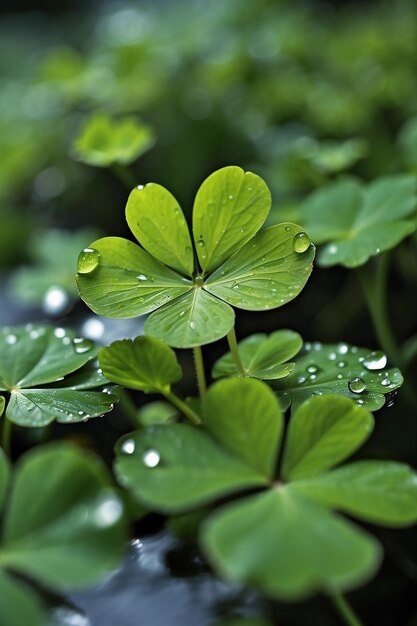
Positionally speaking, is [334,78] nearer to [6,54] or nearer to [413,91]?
[413,91]

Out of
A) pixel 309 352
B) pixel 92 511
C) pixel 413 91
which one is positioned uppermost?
pixel 92 511

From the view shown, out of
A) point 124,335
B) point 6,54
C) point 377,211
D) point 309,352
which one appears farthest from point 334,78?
point 6,54

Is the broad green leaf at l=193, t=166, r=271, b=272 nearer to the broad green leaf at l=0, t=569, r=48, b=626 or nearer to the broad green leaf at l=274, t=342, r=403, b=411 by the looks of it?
the broad green leaf at l=274, t=342, r=403, b=411

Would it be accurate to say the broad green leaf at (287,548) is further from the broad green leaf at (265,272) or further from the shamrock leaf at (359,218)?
the shamrock leaf at (359,218)

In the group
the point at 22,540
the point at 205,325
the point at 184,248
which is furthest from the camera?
the point at 184,248

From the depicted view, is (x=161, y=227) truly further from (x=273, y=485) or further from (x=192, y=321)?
(x=273, y=485)

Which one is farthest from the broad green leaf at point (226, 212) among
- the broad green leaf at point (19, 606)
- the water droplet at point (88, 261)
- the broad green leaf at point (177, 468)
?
the broad green leaf at point (19, 606)

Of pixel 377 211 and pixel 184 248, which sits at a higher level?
pixel 184 248
